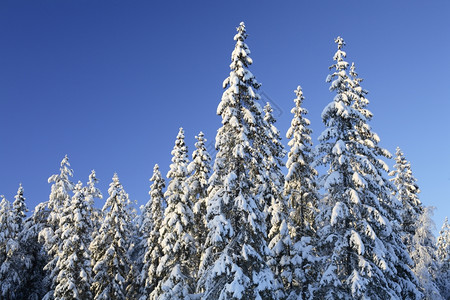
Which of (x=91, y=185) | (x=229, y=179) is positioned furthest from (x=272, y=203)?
(x=91, y=185)

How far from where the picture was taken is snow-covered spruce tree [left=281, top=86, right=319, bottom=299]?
2414 cm

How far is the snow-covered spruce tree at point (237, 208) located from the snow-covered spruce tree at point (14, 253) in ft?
91.6

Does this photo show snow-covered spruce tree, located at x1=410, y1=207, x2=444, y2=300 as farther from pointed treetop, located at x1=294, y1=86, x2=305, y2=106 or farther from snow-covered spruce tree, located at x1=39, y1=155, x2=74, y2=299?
snow-covered spruce tree, located at x1=39, y1=155, x2=74, y2=299

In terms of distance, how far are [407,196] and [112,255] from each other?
91.5ft

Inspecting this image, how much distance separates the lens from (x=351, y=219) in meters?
21.0

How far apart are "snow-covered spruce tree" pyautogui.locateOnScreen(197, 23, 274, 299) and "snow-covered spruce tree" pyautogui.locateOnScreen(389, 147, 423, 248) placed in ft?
64.0

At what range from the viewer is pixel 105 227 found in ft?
116

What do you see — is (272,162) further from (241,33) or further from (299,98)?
(241,33)

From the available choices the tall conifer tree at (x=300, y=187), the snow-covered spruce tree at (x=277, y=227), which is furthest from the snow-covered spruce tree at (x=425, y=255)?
the snow-covered spruce tree at (x=277, y=227)

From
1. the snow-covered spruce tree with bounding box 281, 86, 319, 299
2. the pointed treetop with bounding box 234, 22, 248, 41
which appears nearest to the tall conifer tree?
the snow-covered spruce tree with bounding box 281, 86, 319, 299

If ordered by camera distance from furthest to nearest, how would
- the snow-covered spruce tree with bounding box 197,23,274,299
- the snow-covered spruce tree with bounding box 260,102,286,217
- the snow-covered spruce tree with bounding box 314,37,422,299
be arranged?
1. the snow-covered spruce tree with bounding box 260,102,286,217
2. the snow-covered spruce tree with bounding box 314,37,422,299
3. the snow-covered spruce tree with bounding box 197,23,274,299

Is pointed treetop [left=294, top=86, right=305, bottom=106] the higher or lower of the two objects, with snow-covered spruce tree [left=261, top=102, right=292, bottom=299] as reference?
higher

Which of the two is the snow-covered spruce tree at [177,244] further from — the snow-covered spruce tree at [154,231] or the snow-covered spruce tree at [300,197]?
the snow-covered spruce tree at [300,197]

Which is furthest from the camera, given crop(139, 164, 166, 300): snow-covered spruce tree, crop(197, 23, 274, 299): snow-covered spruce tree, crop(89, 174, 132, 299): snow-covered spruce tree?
crop(89, 174, 132, 299): snow-covered spruce tree
